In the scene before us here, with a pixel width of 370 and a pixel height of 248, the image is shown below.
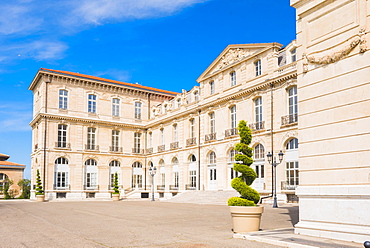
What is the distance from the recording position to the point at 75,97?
41250mm

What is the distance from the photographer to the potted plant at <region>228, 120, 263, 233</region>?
997cm

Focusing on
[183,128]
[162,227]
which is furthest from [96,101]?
[162,227]

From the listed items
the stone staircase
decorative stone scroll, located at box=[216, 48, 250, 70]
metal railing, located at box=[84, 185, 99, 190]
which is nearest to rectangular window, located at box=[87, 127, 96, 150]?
metal railing, located at box=[84, 185, 99, 190]

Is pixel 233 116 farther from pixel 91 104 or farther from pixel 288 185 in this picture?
pixel 91 104

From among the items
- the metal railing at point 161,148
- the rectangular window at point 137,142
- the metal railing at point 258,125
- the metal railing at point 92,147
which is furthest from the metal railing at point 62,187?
the metal railing at point 258,125

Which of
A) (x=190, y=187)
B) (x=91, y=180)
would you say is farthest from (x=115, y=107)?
(x=190, y=187)

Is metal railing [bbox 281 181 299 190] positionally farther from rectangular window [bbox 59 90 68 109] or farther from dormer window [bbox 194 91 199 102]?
rectangular window [bbox 59 90 68 109]

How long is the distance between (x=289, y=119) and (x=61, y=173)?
24468mm

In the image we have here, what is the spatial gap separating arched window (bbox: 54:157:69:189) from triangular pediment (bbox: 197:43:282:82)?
16.5 metres

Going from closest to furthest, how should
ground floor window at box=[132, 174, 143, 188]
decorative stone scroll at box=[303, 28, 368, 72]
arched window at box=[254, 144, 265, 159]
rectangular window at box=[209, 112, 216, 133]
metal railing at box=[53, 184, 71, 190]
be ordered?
decorative stone scroll at box=[303, 28, 368, 72]
arched window at box=[254, 144, 265, 159]
rectangular window at box=[209, 112, 216, 133]
metal railing at box=[53, 184, 71, 190]
ground floor window at box=[132, 174, 143, 188]

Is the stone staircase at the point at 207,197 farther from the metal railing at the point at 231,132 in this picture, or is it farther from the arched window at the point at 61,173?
the arched window at the point at 61,173

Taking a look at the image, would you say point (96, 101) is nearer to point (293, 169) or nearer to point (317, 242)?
point (293, 169)

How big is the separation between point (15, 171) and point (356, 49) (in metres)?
58.8

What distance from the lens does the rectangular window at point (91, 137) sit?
41438mm
